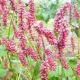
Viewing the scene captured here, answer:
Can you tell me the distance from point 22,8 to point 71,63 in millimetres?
626

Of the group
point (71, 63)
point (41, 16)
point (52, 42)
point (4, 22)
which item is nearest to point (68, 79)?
point (71, 63)

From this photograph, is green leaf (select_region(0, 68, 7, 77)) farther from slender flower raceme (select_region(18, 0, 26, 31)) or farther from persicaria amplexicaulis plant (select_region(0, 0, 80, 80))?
slender flower raceme (select_region(18, 0, 26, 31))

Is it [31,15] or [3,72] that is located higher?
[31,15]

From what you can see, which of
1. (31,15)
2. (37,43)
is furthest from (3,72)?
(31,15)

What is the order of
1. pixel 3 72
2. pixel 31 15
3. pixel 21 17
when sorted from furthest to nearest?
pixel 3 72 → pixel 31 15 → pixel 21 17

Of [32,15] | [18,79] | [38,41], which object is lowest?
[18,79]

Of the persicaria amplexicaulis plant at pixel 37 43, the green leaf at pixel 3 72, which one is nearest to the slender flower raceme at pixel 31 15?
the persicaria amplexicaulis plant at pixel 37 43

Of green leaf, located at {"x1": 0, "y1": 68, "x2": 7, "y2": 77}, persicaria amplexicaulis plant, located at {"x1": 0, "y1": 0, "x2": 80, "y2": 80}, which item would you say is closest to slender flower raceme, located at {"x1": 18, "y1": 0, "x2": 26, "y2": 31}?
persicaria amplexicaulis plant, located at {"x1": 0, "y1": 0, "x2": 80, "y2": 80}

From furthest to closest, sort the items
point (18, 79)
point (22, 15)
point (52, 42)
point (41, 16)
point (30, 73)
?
point (41, 16) < point (18, 79) < point (30, 73) < point (22, 15) < point (52, 42)

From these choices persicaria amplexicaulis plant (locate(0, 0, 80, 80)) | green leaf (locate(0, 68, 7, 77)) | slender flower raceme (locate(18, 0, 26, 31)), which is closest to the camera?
persicaria amplexicaulis plant (locate(0, 0, 80, 80))

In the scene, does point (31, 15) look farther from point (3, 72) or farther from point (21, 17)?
point (3, 72)

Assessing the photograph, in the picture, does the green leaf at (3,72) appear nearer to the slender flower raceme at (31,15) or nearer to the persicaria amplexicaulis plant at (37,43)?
the persicaria amplexicaulis plant at (37,43)

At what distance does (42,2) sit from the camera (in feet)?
15.5

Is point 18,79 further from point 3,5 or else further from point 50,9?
point 50,9
